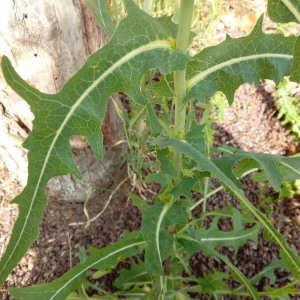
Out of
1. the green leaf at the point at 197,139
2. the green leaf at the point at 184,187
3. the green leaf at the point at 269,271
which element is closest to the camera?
the green leaf at the point at 197,139

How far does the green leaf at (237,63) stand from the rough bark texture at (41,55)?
21.2 inches

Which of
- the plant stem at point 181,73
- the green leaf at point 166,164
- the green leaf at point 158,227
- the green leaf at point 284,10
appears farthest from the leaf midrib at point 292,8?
the green leaf at point 158,227

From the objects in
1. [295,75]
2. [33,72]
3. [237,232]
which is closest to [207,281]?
[237,232]

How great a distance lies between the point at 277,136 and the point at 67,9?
162 cm

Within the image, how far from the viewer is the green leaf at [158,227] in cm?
107

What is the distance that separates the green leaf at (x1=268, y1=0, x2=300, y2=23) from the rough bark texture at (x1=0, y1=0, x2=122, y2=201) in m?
0.69

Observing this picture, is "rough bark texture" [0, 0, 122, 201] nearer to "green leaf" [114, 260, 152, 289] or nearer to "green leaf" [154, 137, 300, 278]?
"green leaf" [114, 260, 152, 289]

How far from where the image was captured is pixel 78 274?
4.16ft

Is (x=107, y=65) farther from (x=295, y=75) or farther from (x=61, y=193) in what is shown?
(x=61, y=193)

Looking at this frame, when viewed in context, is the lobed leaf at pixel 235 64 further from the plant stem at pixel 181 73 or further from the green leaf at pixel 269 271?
the green leaf at pixel 269 271

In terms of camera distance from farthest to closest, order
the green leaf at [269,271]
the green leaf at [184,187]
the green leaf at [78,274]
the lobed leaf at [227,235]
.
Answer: the green leaf at [269,271] → the lobed leaf at [227,235] → the green leaf at [78,274] → the green leaf at [184,187]

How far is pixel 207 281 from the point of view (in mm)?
1438

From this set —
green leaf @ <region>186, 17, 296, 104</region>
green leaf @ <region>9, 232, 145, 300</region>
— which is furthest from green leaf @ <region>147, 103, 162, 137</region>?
green leaf @ <region>9, 232, 145, 300</region>

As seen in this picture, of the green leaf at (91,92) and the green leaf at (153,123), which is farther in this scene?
the green leaf at (153,123)
